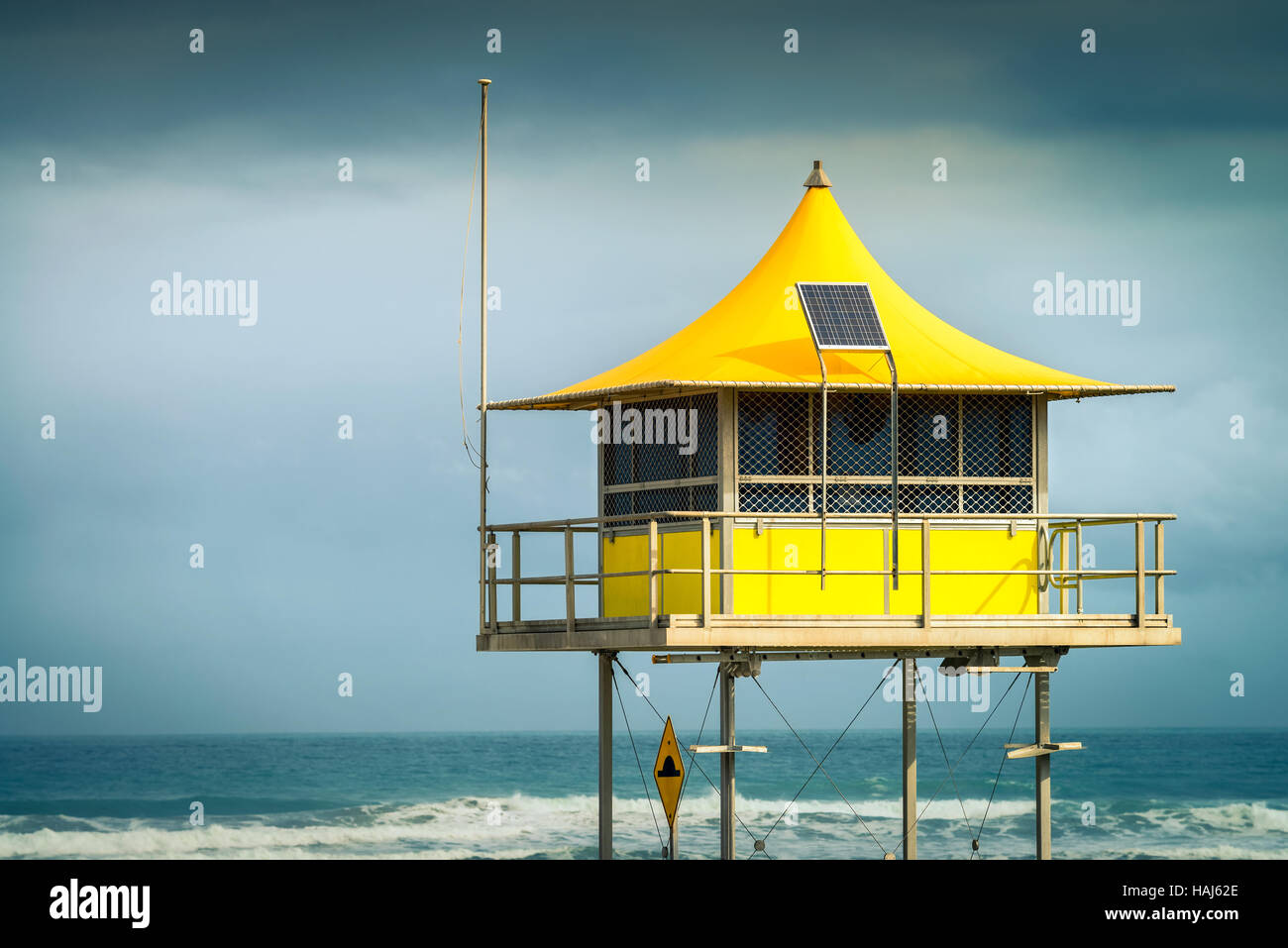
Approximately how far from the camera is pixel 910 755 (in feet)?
95.1

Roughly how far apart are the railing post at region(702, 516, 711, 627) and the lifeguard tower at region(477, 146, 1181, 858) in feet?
0.09

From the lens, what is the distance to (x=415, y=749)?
332ft

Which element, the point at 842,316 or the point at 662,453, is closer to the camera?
the point at 842,316

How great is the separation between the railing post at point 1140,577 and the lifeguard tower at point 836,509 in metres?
0.03

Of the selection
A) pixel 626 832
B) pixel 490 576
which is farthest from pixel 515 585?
pixel 626 832

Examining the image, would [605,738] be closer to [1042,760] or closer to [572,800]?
[1042,760]

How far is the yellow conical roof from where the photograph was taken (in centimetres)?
2603

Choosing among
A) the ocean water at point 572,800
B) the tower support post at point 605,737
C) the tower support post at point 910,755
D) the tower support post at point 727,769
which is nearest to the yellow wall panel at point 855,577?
the tower support post at point 910,755

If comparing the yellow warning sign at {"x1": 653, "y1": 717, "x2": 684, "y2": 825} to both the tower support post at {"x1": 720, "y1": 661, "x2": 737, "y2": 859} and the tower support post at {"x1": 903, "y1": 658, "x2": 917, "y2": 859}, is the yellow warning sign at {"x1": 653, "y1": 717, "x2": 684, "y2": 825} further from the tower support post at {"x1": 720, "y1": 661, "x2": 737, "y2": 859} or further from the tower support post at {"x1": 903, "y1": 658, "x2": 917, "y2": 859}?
the tower support post at {"x1": 903, "y1": 658, "x2": 917, "y2": 859}

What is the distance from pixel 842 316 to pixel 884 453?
173 centimetres

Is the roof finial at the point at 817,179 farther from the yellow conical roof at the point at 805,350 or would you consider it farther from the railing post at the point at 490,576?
the railing post at the point at 490,576

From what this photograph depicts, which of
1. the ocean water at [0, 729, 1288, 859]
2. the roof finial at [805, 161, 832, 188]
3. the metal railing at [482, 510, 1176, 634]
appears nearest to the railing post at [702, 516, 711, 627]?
the metal railing at [482, 510, 1176, 634]
